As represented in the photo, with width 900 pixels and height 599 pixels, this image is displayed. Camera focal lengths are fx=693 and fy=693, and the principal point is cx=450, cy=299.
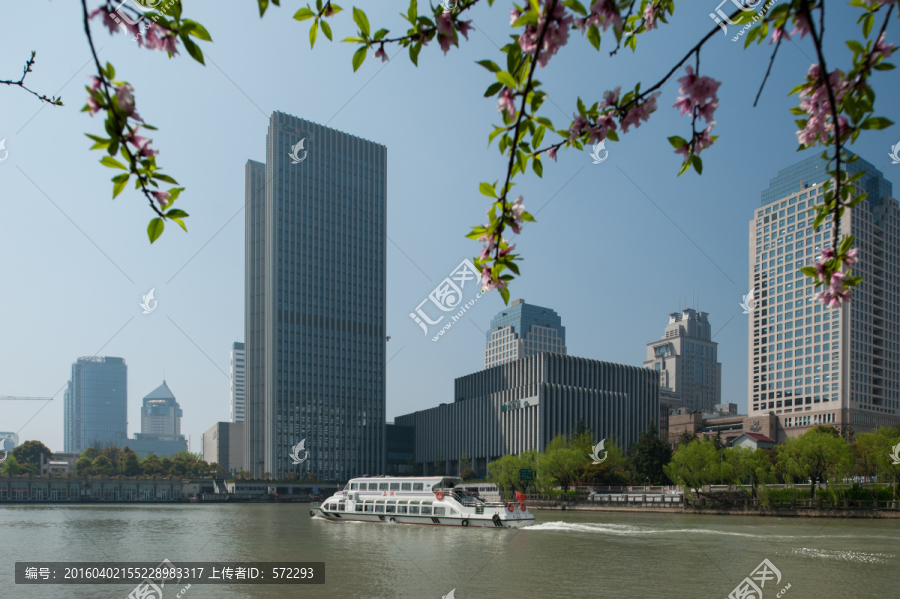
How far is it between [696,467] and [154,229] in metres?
73.6

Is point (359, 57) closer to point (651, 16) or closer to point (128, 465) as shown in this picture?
point (651, 16)

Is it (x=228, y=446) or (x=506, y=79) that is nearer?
(x=506, y=79)

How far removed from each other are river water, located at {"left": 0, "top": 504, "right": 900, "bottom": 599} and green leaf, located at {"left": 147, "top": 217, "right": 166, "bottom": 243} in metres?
22.1

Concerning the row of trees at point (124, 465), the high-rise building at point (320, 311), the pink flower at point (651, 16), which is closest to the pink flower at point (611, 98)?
the pink flower at point (651, 16)

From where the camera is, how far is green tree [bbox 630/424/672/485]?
9075 cm

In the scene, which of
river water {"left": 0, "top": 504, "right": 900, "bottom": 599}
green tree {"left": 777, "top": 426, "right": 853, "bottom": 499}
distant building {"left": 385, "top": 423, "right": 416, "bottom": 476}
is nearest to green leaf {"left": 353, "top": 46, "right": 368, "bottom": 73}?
river water {"left": 0, "top": 504, "right": 900, "bottom": 599}

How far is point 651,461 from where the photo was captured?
299 feet

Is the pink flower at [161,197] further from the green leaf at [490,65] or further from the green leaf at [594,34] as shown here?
the green leaf at [594,34]

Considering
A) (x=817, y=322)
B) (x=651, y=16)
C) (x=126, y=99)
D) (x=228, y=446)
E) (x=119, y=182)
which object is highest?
(x=651, y=16)

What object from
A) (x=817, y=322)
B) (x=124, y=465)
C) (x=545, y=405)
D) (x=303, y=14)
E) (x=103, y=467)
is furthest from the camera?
(x=124, y=465)

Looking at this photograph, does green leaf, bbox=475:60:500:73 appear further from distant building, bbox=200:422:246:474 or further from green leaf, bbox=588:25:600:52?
distant building, bbox=200:422:246:474

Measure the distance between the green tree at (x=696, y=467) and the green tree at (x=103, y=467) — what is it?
121 meters

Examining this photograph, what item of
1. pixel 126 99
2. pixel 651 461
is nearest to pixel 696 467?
pixel 651 461

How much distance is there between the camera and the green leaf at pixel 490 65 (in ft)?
13.6
